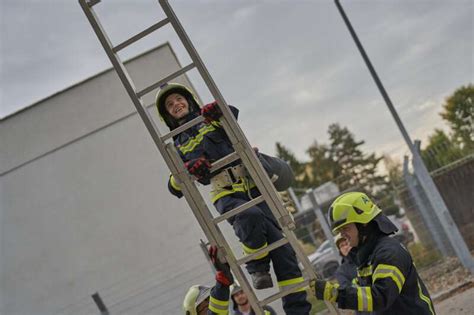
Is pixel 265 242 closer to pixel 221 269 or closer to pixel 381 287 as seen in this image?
pixel 221 269

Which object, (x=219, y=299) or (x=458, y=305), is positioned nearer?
(x=219, y=299)

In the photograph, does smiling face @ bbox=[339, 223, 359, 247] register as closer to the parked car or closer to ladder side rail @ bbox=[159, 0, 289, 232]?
ladder side rail @ bbox=[159, 0, 289, 232]

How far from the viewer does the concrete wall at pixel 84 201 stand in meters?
11.4

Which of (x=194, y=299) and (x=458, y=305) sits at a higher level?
(x=194, y=299)

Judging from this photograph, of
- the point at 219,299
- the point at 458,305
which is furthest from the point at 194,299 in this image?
the point at 458,305

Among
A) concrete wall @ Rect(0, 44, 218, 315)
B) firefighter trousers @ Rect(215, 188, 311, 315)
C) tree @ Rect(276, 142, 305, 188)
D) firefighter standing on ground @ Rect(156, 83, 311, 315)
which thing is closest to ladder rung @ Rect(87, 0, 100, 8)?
firefighter standing on ground @ Rect(156, 83, 311, 315)

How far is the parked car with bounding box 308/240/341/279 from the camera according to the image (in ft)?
39.6

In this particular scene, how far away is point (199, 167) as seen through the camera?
4.04 meters

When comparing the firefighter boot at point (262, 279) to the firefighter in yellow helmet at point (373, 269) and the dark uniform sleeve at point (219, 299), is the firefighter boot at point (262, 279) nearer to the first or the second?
the dark uniform sleeve at point (219, 299)

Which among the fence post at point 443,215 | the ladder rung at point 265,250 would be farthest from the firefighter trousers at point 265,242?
the fence post at point 443,215

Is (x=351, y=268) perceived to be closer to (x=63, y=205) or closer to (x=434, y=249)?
(x=434, y=249)

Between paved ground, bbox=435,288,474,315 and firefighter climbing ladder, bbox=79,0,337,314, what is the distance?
4.76 metres

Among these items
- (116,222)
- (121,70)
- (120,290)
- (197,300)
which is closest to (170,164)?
(121,70)

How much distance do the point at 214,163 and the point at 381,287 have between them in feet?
4.06
